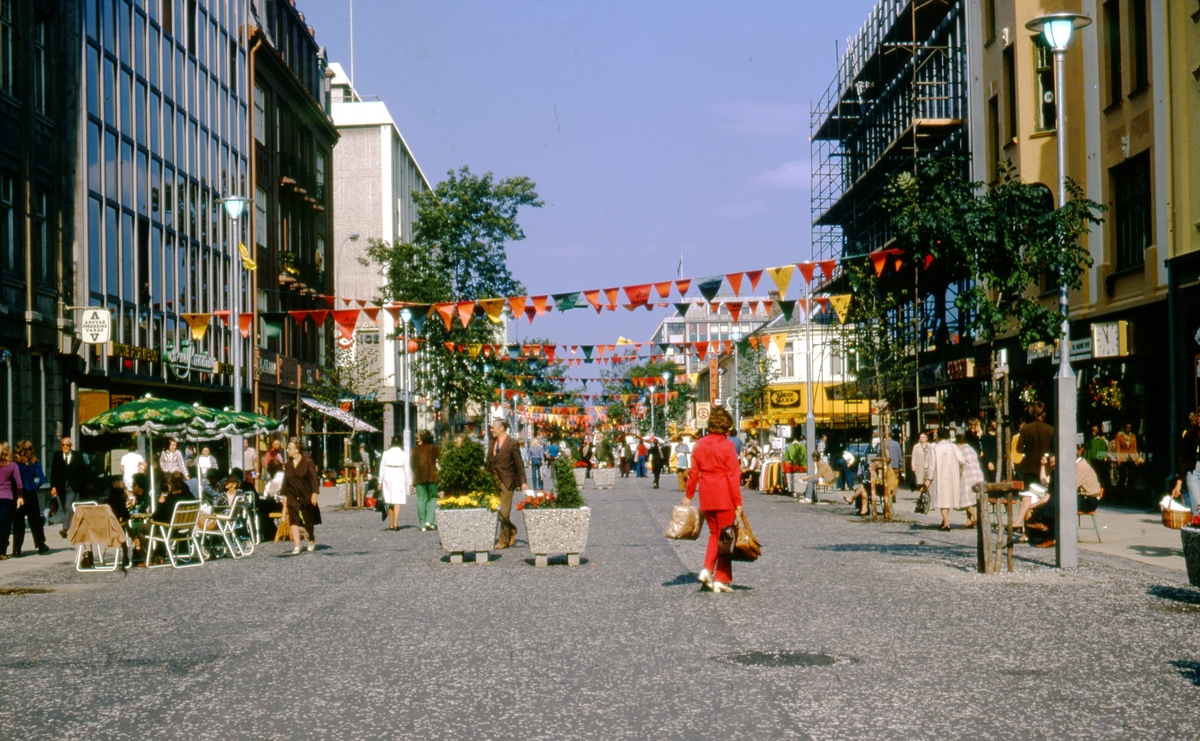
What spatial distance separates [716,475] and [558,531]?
3.36 meters

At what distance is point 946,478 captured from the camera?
21984mm

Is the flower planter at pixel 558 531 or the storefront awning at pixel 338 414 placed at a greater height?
the storefront awning at pixel 338 414

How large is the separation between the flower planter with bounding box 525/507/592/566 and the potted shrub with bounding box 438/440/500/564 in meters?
0.89

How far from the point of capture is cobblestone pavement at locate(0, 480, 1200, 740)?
7090mm

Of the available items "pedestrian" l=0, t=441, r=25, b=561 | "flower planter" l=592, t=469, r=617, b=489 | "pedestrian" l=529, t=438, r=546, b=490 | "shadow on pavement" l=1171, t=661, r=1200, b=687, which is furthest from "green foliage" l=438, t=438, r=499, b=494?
"flower planter" l=592, t=469, r=617, b=489

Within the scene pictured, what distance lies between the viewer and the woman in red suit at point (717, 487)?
42.8 feet

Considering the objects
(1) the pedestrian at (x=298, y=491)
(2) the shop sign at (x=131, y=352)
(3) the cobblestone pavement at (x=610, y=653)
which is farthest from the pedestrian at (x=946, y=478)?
(2) the shop sign at (x=131, y=352)

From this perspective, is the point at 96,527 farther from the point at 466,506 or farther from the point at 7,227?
the point at 7,227

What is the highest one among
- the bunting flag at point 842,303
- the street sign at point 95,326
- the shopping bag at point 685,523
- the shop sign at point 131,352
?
the bunting flag at point 842,303

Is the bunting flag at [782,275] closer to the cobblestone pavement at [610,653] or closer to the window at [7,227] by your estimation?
the cobblestone pavement at [610,653]

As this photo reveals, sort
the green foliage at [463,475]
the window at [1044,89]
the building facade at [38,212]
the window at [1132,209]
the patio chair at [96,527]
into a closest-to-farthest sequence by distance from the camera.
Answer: the patio chair at [96,527], the green foliage at [463,475], the window at [1132,209], the building facade at [38,212], the window at [1044,89]

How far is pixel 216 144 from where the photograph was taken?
4438cm

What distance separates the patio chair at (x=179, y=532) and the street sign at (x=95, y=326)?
1153 centimetres

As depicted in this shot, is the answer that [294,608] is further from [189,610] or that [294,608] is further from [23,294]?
[23,294]
